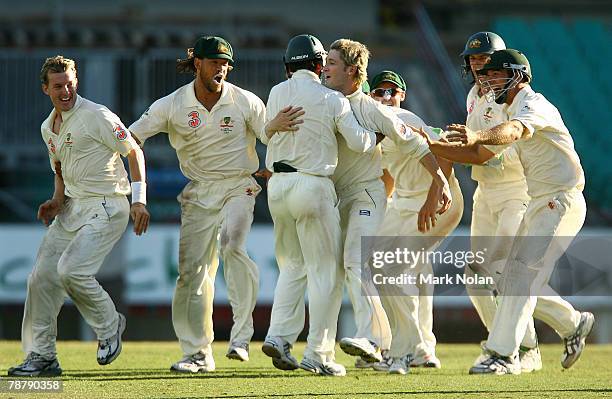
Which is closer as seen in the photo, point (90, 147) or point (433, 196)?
point (433, 196)

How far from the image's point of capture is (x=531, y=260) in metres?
9.88

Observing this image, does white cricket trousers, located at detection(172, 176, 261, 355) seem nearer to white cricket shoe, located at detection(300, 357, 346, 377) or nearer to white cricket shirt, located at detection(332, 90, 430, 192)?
white cricket shoe, located at detection(300, 357, 346, 377)

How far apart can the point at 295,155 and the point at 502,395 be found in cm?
220

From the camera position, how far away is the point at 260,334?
20.2m

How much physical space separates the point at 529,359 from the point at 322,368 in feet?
6.02

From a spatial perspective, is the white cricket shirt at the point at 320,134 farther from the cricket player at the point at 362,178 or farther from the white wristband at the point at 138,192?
the white wristband at the point at 138,192

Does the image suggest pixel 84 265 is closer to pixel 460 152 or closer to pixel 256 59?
pixel 460 152

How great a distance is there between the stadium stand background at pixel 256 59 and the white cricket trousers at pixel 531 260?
29.0 feet

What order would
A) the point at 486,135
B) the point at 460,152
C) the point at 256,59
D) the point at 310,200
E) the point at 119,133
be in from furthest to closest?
the point at 256,59 < the point at 119,133 < the point at 310,200 < the point at 460,152 < the point at 486,135

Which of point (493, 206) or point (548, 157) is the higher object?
point (548, 157)

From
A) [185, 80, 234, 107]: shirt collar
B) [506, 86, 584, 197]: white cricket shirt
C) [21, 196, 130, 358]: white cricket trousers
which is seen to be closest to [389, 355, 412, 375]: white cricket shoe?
[506, 86, 584, 197]: white cricket shirt

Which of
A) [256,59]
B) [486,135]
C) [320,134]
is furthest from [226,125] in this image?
[256,59]

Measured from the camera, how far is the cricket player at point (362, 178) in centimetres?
941

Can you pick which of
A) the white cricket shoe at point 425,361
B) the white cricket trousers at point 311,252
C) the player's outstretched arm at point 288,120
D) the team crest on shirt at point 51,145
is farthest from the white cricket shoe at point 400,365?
the team crest on shirt at point 51,145
